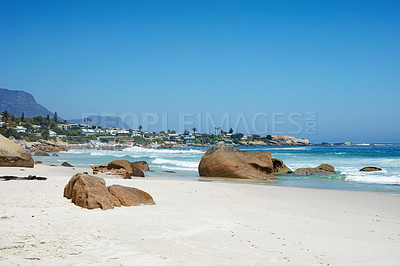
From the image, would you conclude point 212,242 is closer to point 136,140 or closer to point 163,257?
point 163,257

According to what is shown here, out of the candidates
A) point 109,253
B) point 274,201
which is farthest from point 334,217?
point 109,253

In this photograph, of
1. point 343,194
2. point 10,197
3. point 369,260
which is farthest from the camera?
point 343,194

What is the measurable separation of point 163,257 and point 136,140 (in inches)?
5344

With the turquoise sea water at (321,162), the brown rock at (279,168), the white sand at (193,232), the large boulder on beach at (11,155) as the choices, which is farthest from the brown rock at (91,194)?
the brown rock at (279,168)

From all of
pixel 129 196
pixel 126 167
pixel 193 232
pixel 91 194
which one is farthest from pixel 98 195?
pixel 126 167

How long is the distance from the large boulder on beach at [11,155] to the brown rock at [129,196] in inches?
410

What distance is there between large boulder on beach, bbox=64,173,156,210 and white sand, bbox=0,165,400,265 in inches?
10.6

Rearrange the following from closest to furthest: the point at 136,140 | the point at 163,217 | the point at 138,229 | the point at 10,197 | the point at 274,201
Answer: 1. the point at 138,229
2. the point at 163,217
3. the point at 10,197
4. the point at 274,201
5. the point at 136,140

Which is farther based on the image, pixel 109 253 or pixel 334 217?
pixel 334 217

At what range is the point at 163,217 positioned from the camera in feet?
23.2

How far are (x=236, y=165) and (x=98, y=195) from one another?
12.6 m

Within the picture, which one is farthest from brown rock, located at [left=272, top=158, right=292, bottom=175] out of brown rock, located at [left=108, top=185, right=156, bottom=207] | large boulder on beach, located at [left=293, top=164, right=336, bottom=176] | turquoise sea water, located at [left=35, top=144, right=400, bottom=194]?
brown rock, located at [left=108, top=185, right=156, bottom=207]

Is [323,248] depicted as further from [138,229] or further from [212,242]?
[138,229]

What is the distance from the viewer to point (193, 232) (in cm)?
598
